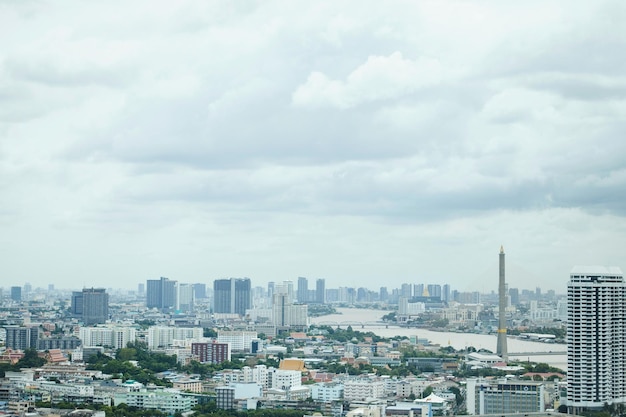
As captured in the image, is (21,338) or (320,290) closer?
(21,338)

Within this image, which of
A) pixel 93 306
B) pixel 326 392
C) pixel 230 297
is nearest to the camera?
pixel 326 392

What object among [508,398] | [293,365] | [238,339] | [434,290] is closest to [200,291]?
[434,290]

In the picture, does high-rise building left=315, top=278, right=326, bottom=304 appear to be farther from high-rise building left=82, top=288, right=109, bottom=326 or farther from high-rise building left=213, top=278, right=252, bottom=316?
high-rise building left=82, top=288, right=109, bottom=326

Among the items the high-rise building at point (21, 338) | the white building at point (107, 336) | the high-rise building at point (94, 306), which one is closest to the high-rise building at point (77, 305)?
the high-rise building at point (94, 306)

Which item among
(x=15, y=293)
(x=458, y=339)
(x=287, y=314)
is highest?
(x=15, y=293)

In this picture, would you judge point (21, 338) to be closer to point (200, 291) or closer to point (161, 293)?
point (161, 293)

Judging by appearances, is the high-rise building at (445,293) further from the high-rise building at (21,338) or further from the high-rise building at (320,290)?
the high-rise building at (21,338)

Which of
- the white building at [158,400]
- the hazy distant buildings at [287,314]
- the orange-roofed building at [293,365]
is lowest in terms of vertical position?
the white building at [158,400]

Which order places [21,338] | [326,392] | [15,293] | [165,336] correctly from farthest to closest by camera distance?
[15,293], [165,336], [21,338], [326,392]
